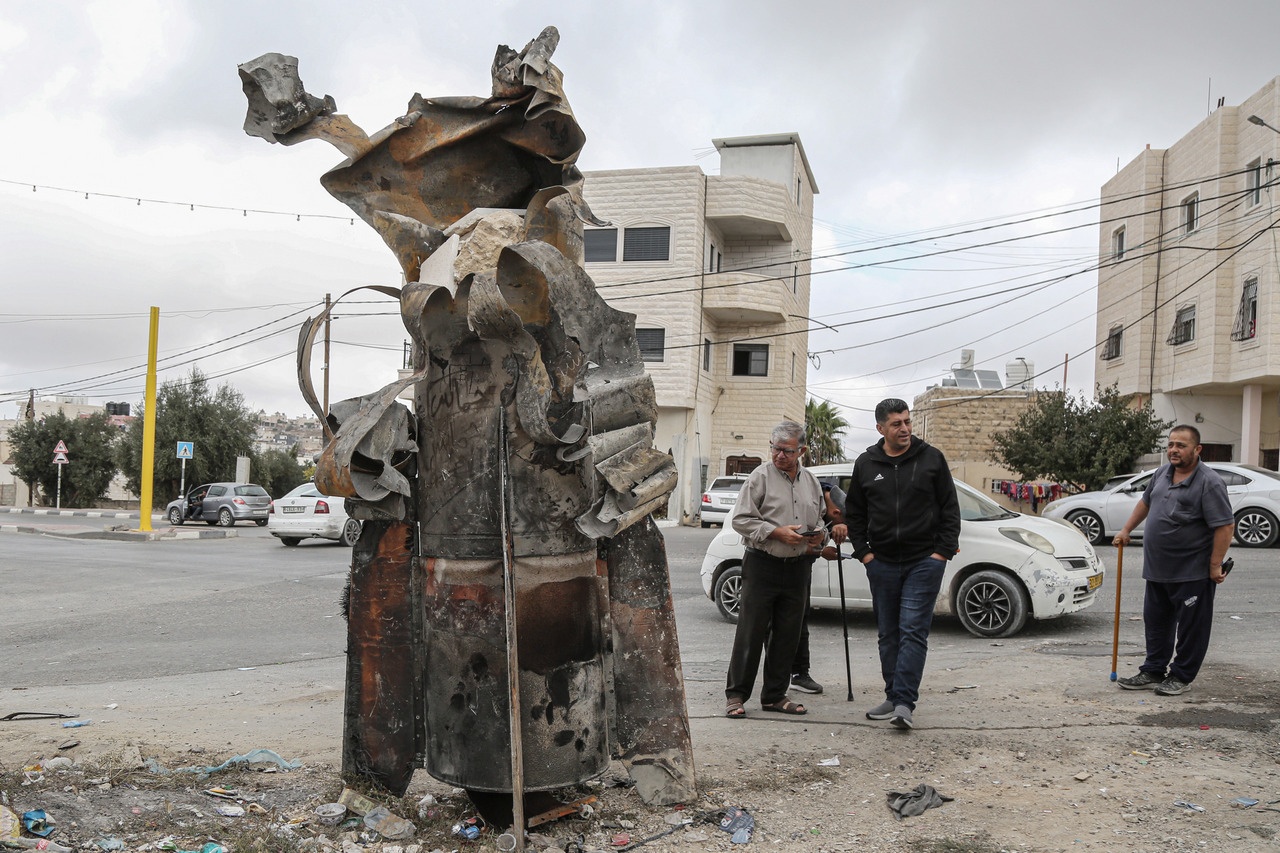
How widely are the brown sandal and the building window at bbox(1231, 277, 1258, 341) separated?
21.3 meters

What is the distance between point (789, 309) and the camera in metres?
32.8

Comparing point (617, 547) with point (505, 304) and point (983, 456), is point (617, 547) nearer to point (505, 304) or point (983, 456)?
point (505, 304)

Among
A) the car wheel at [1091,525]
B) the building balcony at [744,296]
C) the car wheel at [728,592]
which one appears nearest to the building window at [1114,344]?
the building balcony at [744,296]

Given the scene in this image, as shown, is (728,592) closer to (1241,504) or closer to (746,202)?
(1241,504)

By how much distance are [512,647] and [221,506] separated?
2859 cm

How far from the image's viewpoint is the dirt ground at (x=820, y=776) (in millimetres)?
4062

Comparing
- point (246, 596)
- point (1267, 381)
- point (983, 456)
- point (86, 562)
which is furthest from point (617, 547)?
point (983, 456)

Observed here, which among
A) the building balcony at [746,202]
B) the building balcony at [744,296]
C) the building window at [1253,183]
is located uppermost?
the building balcony at [746,202]

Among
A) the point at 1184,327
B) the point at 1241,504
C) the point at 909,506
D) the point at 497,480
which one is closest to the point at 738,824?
the point at 497,480

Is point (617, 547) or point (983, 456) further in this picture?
point (983, 456)

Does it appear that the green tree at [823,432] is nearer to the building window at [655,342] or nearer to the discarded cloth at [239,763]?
the building window at [655,342]

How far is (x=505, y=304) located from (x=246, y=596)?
1059cm

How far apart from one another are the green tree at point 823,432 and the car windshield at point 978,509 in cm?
3303

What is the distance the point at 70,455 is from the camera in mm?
48125
